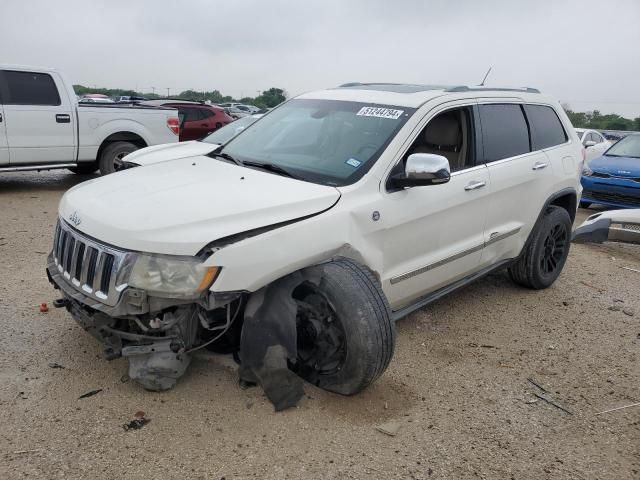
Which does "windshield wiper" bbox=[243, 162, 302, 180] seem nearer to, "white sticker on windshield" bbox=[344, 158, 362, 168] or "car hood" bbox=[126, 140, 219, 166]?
"white sticker on windshield" bbox=[344, 158, 362, 168]

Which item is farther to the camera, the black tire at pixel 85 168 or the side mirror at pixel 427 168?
the black tire at pixel 85 168

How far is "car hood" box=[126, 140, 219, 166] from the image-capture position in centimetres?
661

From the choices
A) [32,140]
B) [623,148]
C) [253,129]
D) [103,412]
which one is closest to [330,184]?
[253,129]

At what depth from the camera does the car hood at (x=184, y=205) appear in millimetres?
2732

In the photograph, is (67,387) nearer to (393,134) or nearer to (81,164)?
(393,134)

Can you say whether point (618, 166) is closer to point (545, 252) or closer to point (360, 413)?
point (545, 252)

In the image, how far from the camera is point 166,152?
272 inches

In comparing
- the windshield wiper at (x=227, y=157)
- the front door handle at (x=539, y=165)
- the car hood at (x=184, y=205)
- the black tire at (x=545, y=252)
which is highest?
the front door handle at (x=539, y=165)

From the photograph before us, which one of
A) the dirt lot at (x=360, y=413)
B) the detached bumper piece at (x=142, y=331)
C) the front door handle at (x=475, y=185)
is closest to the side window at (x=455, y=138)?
the front door handle at (x=475, y=185)

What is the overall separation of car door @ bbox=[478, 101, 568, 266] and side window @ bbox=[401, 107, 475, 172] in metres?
0.14

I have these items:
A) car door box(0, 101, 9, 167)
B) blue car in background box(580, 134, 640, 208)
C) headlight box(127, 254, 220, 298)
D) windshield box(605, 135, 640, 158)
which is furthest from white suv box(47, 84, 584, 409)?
windshield box(605, 135, 640, 158)

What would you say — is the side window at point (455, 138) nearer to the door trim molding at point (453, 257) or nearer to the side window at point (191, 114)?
the door trim molding at point (453, 257)

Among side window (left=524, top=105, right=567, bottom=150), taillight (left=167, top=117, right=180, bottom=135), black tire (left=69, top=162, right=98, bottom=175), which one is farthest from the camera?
taillight (left=167, top=117, right=180, bottom=135)

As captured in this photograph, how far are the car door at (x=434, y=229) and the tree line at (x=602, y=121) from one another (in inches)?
1261
